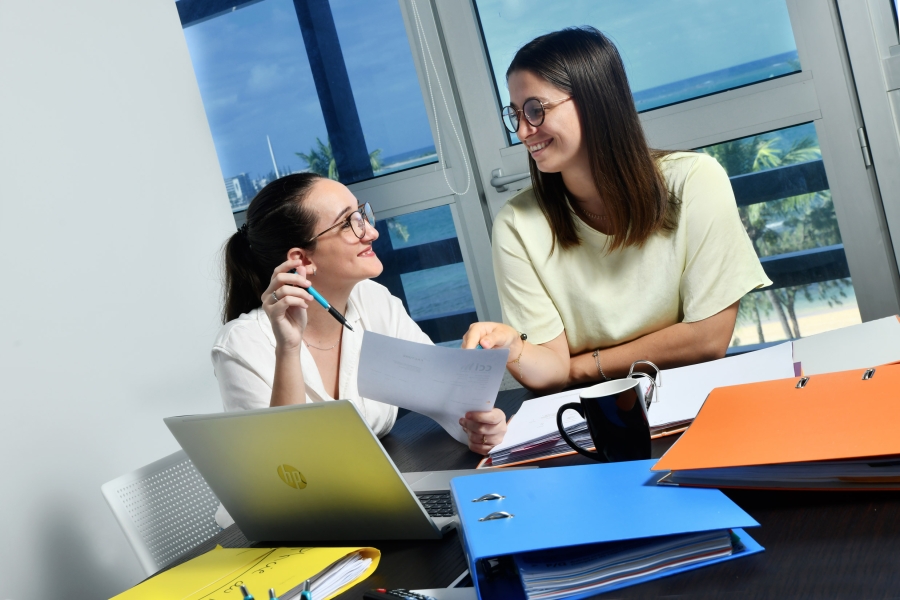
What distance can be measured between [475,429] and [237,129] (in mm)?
2542

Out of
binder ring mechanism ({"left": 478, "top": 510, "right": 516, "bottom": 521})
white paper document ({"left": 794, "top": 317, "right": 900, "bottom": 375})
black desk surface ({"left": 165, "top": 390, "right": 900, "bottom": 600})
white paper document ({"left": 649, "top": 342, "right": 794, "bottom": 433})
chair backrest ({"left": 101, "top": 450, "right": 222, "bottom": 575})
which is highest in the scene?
binder ring mechanism ({"left": 478, "top": 510, "right": 516, "bottom": 521})

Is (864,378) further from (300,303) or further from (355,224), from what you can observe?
(355,224)

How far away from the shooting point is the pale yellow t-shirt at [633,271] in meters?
1.69

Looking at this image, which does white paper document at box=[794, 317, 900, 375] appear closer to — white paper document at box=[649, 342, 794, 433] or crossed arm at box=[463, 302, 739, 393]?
white paper document at box=[649, 342, 794, 433]

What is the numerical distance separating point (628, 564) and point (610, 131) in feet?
4.14

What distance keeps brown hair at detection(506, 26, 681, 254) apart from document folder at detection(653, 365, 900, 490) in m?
0.86

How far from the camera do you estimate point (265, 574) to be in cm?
87

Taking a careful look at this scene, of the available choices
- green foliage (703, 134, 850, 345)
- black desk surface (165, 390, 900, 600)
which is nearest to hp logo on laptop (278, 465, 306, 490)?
black desk surface (165, 390, 900, 600)

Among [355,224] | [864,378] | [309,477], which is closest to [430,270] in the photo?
[355,224]

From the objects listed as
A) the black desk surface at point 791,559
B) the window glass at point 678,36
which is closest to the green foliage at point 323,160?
the window glass at point 678,36

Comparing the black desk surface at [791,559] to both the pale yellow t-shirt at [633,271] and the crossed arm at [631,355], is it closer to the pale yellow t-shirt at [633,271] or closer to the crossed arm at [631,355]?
the crossed arm at [631,355]

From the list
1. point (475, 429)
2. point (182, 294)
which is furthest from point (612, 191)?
point (182, 294)

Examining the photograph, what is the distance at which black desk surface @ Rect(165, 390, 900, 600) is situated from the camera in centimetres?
58

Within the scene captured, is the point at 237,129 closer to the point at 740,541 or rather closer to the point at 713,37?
the point at 713,37
